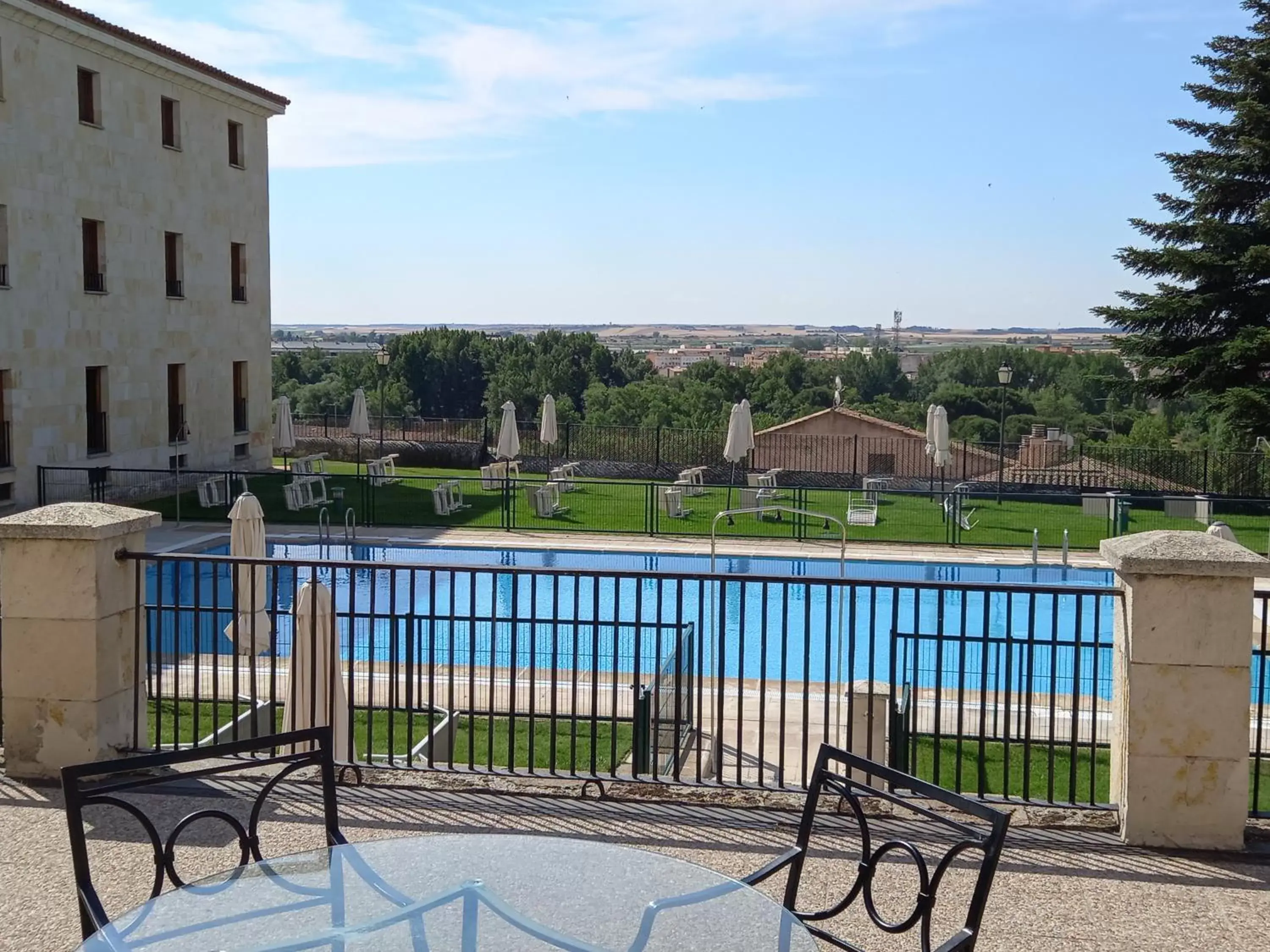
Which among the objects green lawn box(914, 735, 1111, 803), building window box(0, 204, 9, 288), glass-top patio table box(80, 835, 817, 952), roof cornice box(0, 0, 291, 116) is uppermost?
roof cornice box(0, 0, 291, 116)

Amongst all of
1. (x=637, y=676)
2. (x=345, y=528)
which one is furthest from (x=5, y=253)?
(x=637, y=676)

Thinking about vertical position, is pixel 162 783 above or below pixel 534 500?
above

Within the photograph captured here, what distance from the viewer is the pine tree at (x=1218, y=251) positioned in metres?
27.8

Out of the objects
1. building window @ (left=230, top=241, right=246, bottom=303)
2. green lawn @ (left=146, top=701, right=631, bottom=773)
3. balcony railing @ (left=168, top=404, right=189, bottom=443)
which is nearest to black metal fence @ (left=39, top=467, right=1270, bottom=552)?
balcony railing @ (left=168, top=404, right=189, bottom=443)

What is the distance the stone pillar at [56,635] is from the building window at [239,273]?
89.4 ft

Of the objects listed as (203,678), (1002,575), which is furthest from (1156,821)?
(1002,575)

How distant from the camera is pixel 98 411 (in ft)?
85.2

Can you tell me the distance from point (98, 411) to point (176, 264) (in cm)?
441

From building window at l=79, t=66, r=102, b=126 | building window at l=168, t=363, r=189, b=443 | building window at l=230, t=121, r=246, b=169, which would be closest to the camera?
building window at l=79, t=66, r=102, b=126

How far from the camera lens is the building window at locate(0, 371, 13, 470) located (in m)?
22.8

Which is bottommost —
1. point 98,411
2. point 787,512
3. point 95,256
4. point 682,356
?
point 787,512

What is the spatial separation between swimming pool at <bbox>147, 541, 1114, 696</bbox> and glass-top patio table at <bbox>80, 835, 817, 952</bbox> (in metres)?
2.98

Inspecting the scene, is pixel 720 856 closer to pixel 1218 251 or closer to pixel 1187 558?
pixel 1187 558

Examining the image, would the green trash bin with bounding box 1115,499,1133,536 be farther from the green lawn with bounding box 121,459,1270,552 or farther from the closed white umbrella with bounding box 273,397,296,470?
the closed white umbrella with bounding box 273,397,296,470
